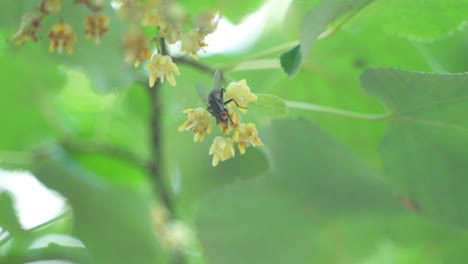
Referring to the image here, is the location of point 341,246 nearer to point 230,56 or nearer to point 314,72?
point 314,72

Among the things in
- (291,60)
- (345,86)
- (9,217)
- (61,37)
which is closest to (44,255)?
(9,217)

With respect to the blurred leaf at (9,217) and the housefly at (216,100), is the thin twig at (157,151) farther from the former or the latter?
the housefly at (216,100)

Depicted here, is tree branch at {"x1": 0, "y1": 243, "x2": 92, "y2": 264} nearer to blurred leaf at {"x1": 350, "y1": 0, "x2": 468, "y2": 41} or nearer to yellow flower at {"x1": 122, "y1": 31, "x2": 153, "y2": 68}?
yellow flower at {"x1": 122, "y1": 31, "x2": 153, "y2": 68}

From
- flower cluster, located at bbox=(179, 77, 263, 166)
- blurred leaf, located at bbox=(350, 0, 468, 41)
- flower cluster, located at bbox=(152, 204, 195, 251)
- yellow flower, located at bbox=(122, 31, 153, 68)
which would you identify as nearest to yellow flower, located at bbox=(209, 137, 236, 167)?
flower cluster, located at bbox=(179, 77, 263, 166)

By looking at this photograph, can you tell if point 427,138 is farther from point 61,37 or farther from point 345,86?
point 61,37

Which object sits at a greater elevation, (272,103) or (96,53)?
(96,53)

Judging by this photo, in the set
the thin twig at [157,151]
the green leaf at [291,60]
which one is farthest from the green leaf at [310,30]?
the thin twig at [157,151]
